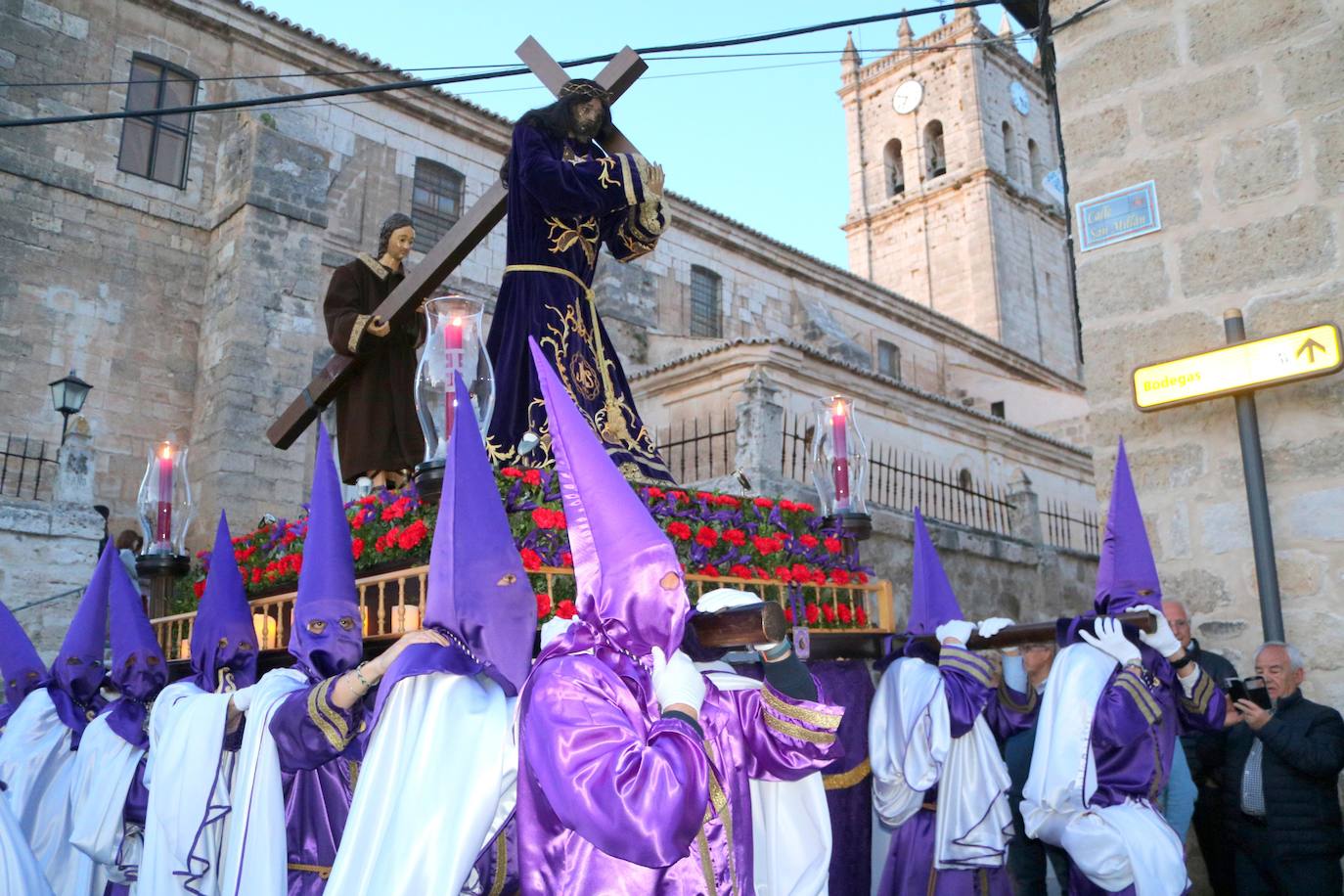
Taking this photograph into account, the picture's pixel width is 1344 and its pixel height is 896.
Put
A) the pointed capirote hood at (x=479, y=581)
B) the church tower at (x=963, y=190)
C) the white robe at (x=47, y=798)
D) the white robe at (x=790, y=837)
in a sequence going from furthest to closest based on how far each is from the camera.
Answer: the church tower at (x=963, y=190), the white robe at (x=47, y=798), the white robe at (x=790, y=837), the pointed capirote hood at (x=479, y=581)

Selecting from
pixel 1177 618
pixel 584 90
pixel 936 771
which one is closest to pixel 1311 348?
pixel 1177 618

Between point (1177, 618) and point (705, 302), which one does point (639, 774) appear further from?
point (705, 302)

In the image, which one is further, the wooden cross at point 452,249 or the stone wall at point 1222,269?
the wooden cross at point 452,249

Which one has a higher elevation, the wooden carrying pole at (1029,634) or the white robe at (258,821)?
the wooden carrying pole at (1029,634)

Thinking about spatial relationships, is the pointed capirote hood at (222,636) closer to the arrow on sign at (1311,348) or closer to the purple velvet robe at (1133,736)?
the purple velvet robe at (1133,736)

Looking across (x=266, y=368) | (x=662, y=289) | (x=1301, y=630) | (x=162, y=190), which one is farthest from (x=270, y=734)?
(x=662, y=289)

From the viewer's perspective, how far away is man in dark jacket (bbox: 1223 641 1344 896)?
16.1 ft

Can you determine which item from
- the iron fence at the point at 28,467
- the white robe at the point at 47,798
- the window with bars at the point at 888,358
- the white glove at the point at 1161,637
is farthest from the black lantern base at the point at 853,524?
the window with bars at the point at 888,358

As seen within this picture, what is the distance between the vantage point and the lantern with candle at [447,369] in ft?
13.9

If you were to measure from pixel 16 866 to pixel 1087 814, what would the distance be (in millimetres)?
3635

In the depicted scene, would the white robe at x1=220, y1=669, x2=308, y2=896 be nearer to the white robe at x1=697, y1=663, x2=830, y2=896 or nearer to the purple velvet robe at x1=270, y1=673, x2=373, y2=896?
the purple velvet robe at x1=270, y1=673, x2=373, y2=896

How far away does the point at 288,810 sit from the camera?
400 centimetres

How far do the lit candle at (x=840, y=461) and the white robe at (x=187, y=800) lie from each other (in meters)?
2.65

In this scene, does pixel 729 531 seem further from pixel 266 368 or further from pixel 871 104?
pixel 871 104
